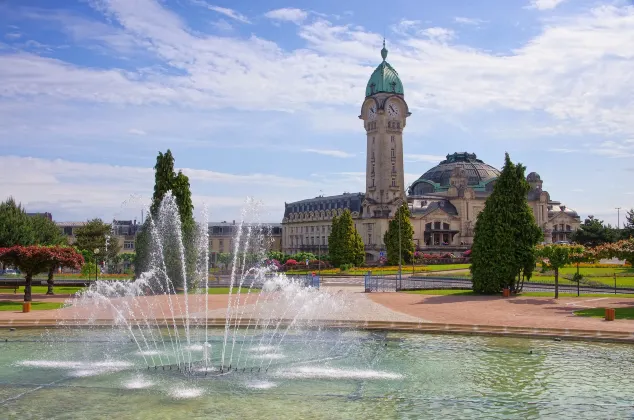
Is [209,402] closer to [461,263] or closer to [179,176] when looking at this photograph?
[179,176]

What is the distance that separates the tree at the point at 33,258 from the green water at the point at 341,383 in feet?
40.1

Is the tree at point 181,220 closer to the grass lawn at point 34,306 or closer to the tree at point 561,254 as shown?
the grass lawn at point 34,306

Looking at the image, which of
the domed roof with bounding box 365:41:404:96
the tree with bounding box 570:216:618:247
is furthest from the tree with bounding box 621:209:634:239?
the domed roof with bounding box 365:41:404:96

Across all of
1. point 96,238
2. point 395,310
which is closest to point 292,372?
point 395,310

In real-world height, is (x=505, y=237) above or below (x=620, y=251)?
above

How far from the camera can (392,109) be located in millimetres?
102875

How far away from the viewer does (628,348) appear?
20.2 m

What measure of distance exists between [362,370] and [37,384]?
26.7 ft

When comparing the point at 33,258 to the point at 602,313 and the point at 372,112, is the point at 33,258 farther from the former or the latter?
the point at 372,112

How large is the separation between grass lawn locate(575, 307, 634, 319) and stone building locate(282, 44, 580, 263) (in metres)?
66.6

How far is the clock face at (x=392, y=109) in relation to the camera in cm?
10250

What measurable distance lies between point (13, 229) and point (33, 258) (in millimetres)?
23535

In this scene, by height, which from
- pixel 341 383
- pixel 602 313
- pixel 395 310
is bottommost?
pixel 341 383

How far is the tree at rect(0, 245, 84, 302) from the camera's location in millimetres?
32688
